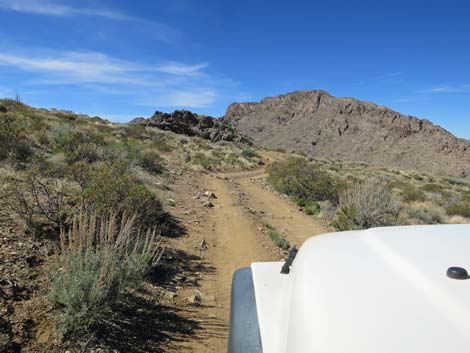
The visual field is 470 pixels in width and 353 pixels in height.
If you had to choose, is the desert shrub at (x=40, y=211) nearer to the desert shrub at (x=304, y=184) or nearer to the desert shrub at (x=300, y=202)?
the desert shrub at (x=300, y=202)

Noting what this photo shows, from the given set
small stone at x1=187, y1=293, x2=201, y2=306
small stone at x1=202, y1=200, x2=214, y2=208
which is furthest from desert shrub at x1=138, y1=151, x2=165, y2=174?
small stone at x1=187, y1=293, x2=201, y2=306

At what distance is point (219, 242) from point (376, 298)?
6.43 meters

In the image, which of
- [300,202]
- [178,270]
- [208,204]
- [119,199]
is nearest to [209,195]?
[208,204]

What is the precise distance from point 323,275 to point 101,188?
600 cm

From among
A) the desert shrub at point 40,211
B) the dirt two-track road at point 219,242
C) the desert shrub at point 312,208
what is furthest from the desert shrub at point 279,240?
the desert shrub at point 40,211

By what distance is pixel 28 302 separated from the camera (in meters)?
3.78

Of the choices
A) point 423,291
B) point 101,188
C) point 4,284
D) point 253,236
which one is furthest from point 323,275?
point 253,236

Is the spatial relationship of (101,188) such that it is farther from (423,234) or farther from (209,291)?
(423,234)

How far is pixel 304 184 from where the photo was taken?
1513cm

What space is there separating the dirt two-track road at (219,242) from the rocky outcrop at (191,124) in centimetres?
4308

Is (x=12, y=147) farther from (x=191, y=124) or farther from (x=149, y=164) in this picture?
(x=191, y=124)

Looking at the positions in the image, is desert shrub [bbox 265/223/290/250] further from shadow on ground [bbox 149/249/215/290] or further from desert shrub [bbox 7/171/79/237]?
desert shrub [bbox 7/171/79/237]

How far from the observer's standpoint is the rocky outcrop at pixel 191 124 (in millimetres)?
56750

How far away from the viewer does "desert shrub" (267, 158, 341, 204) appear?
14188 millimetres
